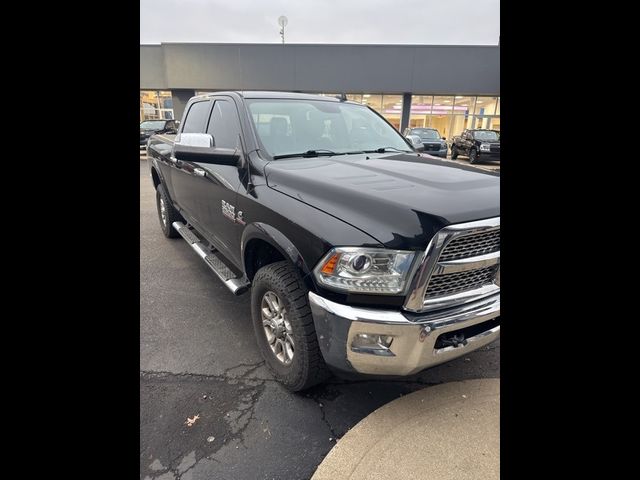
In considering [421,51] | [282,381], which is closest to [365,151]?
[282,381]

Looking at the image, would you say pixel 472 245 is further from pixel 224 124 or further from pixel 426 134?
pixel 426 134

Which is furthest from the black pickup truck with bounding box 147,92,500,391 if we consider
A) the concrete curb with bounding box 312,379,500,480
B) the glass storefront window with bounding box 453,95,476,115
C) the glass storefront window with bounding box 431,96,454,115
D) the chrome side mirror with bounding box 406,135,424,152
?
the glass storefront window with bounding box 453,95,476,115

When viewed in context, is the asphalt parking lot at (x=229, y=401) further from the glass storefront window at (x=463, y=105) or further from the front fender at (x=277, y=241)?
the glass storefront window at (x=463, y=105)

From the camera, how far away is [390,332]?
1860mm

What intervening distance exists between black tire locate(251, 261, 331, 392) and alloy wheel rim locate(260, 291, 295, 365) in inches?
1.6

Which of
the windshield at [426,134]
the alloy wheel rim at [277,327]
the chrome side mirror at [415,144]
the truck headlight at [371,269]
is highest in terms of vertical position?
the windshield at [426,134]

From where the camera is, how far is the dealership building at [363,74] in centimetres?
2075

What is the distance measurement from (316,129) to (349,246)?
1735mm

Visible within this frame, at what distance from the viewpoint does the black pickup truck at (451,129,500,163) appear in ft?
52.2

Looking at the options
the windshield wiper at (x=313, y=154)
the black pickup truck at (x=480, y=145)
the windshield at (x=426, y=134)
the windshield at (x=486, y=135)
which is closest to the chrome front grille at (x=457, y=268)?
the windshield wiper at (x=313, y=154)

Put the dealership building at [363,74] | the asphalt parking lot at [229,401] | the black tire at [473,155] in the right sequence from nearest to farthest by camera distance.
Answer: the asphalt parking lot at [229,401]
the black tire at [473,155]
the dealership building at [363,74]

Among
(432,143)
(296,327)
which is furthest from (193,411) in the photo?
(432,143)

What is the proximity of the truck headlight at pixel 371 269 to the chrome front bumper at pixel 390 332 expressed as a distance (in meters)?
0.11
